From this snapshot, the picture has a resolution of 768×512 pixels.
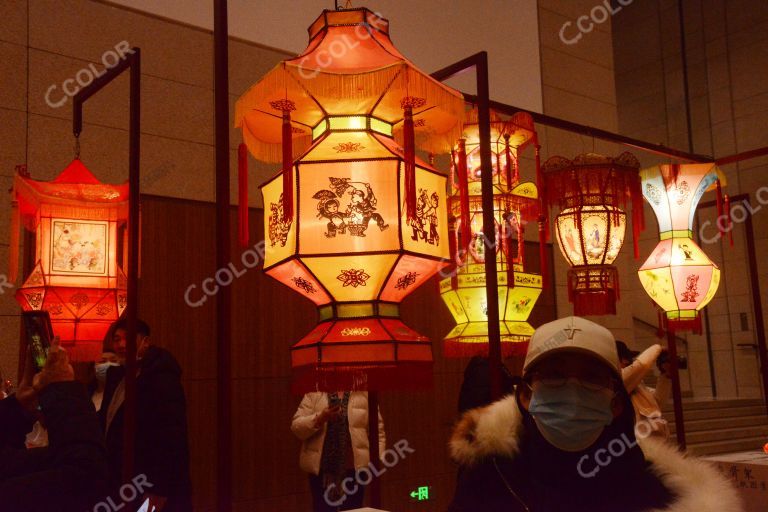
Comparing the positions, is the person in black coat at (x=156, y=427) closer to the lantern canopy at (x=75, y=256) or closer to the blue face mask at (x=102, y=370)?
the blue face mask at (x=102, y=370)

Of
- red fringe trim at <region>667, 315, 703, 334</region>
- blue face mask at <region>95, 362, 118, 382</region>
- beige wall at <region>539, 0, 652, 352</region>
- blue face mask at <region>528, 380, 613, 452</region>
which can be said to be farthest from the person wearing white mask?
beige wall at <region>539, 0, 652, 352</region>

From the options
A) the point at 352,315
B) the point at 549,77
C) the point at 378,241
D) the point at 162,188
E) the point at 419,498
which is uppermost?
the point at 549,77

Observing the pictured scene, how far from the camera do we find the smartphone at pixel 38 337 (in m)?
1.56

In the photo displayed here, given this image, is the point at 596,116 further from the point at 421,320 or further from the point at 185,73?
the point at 185,73

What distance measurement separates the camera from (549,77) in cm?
685

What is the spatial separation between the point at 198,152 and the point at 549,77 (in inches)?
135

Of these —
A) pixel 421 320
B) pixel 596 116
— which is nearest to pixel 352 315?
pixel 421 320

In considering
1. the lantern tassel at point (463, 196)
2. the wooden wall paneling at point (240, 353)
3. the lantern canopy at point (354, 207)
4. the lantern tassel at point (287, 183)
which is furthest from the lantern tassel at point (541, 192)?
the wooden wall paneling at point (240, 353)

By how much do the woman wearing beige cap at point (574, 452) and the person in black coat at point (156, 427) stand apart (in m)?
1.69

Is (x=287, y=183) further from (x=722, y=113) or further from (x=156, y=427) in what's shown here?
(x=722, y=113)

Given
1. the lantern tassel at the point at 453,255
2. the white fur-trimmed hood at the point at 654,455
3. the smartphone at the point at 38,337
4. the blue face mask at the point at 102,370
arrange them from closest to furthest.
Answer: the white fur-trimmed hood at the point at 654,455
the smartphone at the point at 38,337
the blue face mask at the point at 102,370
the lantern tassel at the point at 453,255

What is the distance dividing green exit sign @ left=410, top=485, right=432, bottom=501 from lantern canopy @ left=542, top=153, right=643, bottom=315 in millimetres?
2177

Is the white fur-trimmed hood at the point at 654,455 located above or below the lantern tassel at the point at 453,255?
below

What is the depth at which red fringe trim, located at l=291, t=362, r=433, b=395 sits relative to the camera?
2057 mm
